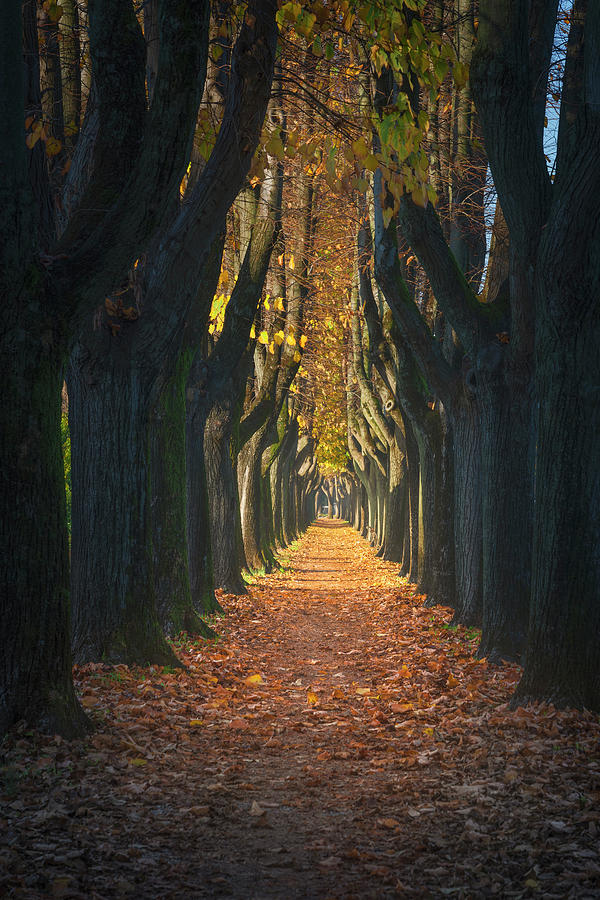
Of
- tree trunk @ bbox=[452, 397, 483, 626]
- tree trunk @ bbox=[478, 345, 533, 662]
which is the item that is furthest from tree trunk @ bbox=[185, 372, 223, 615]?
tree trunk @ bbox=[478, 345, 533, 662]

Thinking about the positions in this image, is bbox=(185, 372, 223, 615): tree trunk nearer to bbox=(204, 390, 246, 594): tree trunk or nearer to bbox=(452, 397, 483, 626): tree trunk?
bbox=(204, 390, 246, 594): tree trunk

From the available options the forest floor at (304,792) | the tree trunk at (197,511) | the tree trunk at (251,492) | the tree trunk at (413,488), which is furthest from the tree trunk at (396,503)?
the forest floor at (304,792)

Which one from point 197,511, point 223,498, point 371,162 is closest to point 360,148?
point 371,162

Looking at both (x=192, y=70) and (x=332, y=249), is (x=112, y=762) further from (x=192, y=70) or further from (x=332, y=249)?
(x=332, y=249)

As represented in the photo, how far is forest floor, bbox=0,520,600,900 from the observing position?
3990mm

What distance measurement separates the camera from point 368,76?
11445mm

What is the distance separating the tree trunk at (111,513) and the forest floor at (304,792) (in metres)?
0.64

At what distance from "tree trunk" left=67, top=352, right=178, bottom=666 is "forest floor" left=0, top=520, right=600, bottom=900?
0.64 metres

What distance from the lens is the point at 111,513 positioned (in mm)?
8680

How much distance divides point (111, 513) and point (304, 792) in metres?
4.08

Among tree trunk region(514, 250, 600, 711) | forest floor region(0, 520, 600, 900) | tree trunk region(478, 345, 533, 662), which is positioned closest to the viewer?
forest floor region(0, 520, 600, 900)

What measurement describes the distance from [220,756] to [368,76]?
9153mm

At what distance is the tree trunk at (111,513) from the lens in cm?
860

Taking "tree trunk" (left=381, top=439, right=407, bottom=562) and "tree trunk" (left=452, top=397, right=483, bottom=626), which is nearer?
"tree trunk" (left=452, top=397, right=483, bottom=626)
